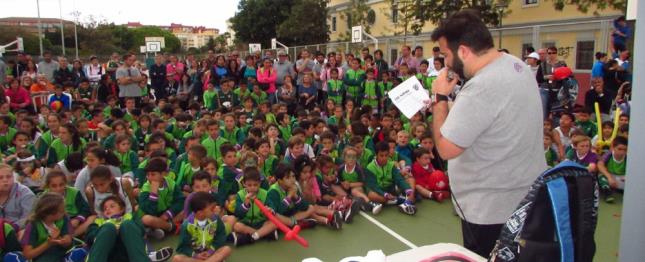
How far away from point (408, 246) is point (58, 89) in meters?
7.91

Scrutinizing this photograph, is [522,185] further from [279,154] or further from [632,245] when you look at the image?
[279,154]

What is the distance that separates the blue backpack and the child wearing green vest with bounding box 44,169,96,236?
3968 mm

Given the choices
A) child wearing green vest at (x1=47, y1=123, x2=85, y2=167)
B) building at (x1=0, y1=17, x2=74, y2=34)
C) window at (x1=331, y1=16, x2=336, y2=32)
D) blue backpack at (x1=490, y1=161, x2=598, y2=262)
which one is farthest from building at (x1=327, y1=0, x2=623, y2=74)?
building at (x1=0, y1=17, x2=74, y2=34)

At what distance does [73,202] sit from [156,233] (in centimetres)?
80

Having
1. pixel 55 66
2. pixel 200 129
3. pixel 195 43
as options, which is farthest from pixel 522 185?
pixel 195 43

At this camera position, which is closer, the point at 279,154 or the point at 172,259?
the point at 172,259

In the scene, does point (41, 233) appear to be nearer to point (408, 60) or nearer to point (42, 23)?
point (408, 60)

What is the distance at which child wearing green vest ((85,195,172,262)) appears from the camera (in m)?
3.70

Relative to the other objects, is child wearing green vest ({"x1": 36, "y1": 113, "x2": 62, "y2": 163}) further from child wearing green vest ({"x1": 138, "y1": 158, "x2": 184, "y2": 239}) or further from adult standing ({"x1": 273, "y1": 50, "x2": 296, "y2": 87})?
adult standing ({"x1": 273, "y1": 50, "x2": 296, "y2": 87})

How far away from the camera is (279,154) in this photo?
6.75 meters

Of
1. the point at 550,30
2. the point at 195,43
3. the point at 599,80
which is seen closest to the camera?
the point at 599,80

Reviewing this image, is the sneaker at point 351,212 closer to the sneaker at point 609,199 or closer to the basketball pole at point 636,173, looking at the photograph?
the sneaker at point 609,199

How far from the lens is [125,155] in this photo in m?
6.03

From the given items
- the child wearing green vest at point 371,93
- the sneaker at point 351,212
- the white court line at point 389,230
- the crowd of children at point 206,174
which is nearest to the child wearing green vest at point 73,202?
the crowd of children at point 206,174
